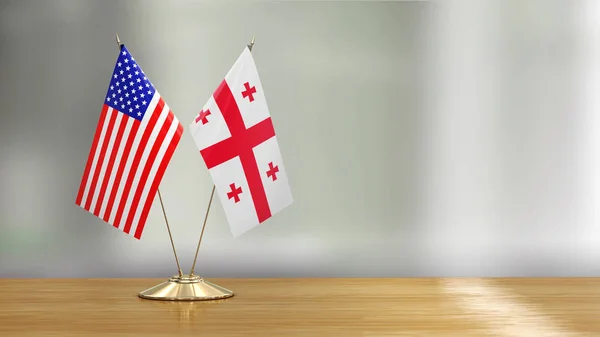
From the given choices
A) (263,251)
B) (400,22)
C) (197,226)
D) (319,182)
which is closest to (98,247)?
(197,226)

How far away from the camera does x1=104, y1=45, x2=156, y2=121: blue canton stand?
2.29 meters

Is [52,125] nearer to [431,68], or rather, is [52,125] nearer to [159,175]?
[159,175]

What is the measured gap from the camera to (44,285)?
2688 mm

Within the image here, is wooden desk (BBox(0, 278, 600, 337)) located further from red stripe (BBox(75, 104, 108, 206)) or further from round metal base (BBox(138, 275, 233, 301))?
red stripe (BBox(75, 104, 108, 206))

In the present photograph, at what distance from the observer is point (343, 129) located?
9.48 ft

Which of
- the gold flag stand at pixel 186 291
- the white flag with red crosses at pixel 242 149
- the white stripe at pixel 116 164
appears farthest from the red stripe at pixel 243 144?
the white stripe at pixel 116 164

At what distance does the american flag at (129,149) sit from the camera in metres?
2.27

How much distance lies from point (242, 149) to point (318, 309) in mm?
486

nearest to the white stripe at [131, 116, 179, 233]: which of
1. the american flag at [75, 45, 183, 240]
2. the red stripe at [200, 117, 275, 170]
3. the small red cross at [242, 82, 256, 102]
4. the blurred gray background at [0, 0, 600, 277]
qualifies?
the american flag at [75, 45, 183, 240]

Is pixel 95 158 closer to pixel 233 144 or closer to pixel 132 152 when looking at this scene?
pixel 132 152

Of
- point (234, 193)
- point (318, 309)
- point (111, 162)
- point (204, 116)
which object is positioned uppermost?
point (204, 116)

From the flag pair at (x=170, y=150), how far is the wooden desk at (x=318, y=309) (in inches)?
9.8

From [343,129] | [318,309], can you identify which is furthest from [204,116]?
[343,129]

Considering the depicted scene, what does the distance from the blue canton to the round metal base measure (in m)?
0.49
